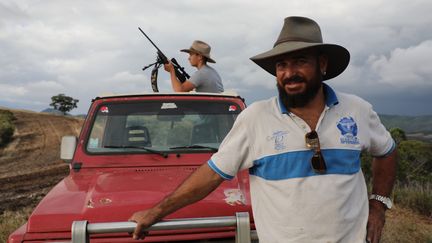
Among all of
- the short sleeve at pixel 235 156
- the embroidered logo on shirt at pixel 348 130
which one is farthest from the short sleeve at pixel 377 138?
the short sleeve at pixel 235 156

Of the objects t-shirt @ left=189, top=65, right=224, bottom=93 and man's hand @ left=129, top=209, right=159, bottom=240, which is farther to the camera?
t-shirt @ left=189, top=65, right=224, bottom=93

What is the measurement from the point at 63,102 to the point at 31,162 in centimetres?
5753

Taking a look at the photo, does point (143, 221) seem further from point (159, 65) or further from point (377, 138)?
point (159, 65)

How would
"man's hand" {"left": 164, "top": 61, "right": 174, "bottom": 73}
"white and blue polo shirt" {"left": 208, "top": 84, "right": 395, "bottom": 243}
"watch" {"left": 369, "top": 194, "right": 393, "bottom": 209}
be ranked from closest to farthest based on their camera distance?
1. "white and blue polo shirt" {"left": 208, "top": 84, "right": 395, "bottom": 243}
2. "watch" {"left": 369, "top": 194, "right": 393, "bottom": 209}
3. "man's hand" {"left": 164, "top": 61, "right": 174, "bottom": 73}

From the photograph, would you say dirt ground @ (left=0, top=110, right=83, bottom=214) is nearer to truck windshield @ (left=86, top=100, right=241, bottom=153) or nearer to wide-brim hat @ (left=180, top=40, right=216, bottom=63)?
wide-brim hat @ (left=180, top=40, right=216, bottom=63)

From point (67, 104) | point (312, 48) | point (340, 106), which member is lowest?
point (67, 104)

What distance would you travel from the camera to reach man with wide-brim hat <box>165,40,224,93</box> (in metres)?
5.43

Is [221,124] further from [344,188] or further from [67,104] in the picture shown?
[67,104]

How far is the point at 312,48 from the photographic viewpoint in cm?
221

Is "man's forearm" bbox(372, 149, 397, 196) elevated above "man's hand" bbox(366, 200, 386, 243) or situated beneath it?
elevated above

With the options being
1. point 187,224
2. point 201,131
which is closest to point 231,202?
point 187,224

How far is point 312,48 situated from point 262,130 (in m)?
0.49

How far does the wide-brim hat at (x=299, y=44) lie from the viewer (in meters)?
2.17

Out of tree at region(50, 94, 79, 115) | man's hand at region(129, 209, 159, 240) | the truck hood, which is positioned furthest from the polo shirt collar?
tree at region(50, 94, 79, 115)
